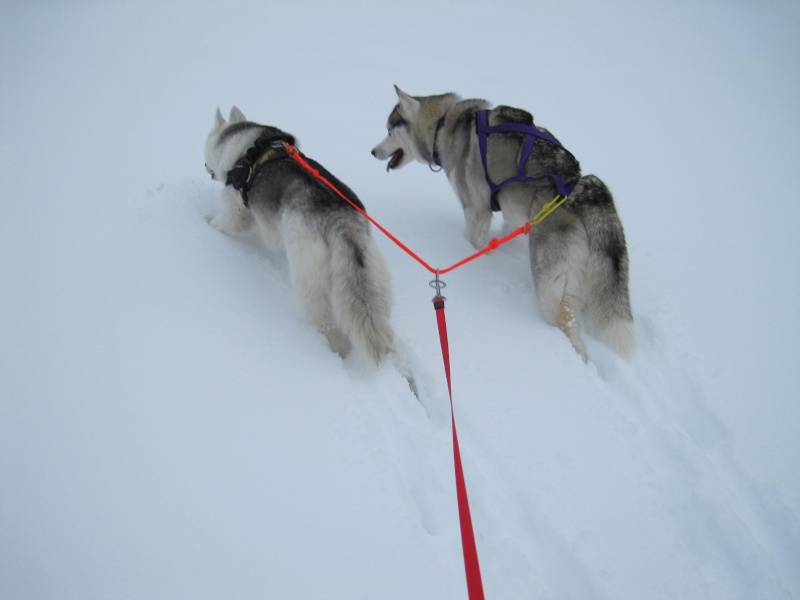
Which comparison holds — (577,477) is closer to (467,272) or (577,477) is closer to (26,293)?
(467,272)

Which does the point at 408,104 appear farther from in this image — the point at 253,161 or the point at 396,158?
the point at 253,161

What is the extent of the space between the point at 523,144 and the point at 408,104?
145 centimetres

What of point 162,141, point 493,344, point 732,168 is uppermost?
point 162,141

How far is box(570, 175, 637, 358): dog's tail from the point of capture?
2740mm

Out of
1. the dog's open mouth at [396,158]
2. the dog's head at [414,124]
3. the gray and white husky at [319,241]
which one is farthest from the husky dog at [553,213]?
the gray and white husky at [319,241]

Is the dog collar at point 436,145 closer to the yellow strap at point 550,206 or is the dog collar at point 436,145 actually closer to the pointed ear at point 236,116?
the yellow strap at point 550,206

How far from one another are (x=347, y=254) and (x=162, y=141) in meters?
3.89

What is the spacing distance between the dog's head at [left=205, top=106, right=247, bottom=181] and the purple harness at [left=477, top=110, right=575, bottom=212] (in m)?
2.26

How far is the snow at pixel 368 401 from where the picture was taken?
1777 millimetres

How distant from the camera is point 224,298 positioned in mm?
3045

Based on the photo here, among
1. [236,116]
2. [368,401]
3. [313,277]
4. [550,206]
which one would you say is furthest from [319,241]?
[236,116]

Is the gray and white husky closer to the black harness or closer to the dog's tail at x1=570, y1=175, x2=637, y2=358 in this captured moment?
the black harness

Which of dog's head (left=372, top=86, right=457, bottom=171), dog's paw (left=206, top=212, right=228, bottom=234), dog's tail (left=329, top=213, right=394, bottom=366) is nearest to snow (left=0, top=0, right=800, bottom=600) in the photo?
dog's paw (left=206, top=212, right=228, bottom=234)

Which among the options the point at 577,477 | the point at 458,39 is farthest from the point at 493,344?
the point at 458,39
